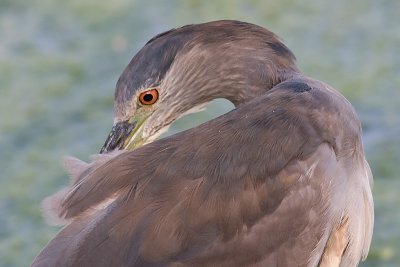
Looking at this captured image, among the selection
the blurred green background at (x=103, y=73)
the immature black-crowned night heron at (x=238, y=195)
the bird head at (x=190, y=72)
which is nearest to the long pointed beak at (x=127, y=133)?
the bird head at (x=190, y=72)

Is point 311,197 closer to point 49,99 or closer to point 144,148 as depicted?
point 144,148

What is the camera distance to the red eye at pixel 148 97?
11.8 feet

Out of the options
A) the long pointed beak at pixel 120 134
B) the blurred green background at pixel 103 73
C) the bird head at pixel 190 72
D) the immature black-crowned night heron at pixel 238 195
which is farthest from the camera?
the blurred green background at pixel 103 73

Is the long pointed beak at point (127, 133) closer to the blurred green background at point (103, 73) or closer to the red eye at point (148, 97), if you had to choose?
the red eye at point (148, 97)

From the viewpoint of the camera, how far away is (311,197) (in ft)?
10.1

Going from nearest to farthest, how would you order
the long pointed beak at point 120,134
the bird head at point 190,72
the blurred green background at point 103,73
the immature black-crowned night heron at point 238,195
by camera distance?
the immature black-crowned night heron at point 238,195, the bird head at point 190,72, the long pointed beak at point 120,134, the blurred green background at point 103,73

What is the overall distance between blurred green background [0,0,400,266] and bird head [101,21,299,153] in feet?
4.93

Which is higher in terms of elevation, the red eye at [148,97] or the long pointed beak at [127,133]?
the red eye at [148,97]

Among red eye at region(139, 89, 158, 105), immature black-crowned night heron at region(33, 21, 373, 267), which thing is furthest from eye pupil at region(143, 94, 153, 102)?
immature black-crowned night heron at region(33, 21, 373, 267)

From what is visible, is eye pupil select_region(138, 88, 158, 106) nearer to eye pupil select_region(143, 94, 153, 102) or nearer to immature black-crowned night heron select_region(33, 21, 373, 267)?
eye pupil select_region(143, 94, 153, 102)

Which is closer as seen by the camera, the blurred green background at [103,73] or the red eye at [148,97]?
the red eye at [148,97]

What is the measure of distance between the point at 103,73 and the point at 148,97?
243cm

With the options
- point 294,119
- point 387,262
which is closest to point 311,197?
point 294,119

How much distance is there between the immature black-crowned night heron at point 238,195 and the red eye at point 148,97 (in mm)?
300
